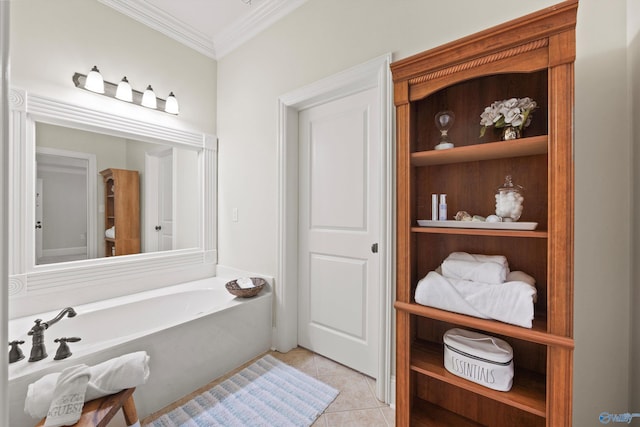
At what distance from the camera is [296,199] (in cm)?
223

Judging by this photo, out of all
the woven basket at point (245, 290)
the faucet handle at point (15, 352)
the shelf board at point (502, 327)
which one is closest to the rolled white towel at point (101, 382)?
the faucet handle at point (15, 352)

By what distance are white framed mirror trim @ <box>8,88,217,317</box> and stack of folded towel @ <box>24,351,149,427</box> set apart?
90 cm

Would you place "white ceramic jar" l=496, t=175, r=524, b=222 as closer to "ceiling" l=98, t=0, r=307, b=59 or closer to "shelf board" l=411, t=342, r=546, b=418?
"shelf board" l=411, t=342, r=546, b=418

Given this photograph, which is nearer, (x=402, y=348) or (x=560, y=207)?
(x=560, y=207)

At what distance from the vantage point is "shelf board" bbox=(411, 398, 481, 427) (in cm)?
129

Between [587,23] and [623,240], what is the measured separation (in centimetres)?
87

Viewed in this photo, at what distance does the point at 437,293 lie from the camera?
117 centimetres

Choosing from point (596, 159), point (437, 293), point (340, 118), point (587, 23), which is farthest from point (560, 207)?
point (340, 118)

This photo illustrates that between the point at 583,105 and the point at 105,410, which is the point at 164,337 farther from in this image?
the point at 583,105

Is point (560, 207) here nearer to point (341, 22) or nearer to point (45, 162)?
point (341, 22)

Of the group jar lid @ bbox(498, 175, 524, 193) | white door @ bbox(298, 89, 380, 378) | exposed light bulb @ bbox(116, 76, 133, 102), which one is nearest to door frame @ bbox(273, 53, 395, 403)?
white door @ bbox(298, 89, 380, 378)

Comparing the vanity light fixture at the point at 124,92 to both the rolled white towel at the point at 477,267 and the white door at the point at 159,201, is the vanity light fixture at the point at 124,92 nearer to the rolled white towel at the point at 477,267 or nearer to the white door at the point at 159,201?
the white door at the point at 159,201

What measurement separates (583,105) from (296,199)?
1.72 meters

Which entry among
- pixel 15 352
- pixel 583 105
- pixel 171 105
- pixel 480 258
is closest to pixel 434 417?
pixel 480 258
